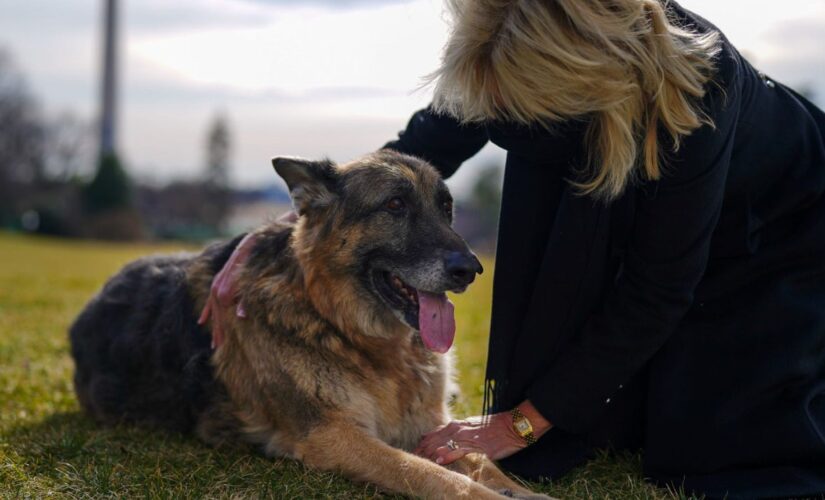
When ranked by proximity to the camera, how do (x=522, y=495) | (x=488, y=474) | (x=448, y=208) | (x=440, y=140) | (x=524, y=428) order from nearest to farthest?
(x=522, y=495), (x=488, y=474), (x=524, y=428), (x=448, y=208), (x=440, y=140)

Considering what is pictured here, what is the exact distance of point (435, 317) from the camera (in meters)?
4.12

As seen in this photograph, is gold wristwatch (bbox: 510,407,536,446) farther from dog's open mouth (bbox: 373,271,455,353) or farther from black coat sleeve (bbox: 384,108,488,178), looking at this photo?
black coat sleeve (bbox: 384,108,488,178)

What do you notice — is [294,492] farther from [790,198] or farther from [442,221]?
[790,198]

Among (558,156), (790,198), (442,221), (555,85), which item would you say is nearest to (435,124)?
(442,221)

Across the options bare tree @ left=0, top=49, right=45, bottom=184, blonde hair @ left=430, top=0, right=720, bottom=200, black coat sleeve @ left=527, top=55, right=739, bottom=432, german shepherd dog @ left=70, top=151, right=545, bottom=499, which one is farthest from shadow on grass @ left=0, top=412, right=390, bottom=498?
bare tree @ left=0, top=49, right=45, bottom=184

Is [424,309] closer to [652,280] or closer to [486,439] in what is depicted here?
[486,439]

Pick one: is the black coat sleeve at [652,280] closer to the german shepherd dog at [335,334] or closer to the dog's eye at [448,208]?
the german shepherd dog at [335,334]

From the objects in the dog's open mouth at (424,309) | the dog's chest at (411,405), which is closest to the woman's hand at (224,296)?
the dog's open mouth at (424,309)

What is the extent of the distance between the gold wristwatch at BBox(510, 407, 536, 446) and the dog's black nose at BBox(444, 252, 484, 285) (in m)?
0.71

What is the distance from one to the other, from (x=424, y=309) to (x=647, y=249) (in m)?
1.16

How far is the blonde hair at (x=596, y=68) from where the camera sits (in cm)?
332

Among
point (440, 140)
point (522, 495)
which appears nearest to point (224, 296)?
point (440, 140)

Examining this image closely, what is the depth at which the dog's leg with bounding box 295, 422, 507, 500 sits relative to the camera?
3.47 meters

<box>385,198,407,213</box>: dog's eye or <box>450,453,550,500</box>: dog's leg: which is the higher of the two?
<box>385,198,407,213</box>: dog's eye
